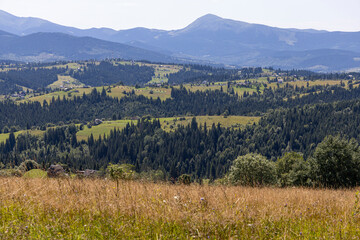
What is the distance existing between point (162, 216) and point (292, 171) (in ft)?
181

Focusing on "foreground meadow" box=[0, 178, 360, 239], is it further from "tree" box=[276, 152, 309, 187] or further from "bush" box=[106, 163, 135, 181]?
"tree" box=[276, 152, 309, 187]

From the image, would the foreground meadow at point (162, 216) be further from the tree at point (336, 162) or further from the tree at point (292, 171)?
the tree at point (336, 162)

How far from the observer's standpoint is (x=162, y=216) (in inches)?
337

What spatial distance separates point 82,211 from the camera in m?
9.34

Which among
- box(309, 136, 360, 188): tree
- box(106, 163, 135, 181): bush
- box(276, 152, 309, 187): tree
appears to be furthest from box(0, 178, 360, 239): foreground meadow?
box(309, 136, 360, 188): tree

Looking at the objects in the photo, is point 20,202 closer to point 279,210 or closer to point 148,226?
point 148,226

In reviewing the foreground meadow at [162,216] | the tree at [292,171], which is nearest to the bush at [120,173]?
the foreground meadow at [162,216]

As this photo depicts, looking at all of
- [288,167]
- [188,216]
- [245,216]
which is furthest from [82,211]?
[288,167]

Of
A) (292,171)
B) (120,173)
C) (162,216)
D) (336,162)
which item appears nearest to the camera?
(162,216)

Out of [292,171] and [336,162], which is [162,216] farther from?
[292,171]

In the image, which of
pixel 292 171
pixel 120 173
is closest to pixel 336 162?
pixel 292 171

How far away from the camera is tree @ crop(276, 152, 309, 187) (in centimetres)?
5184

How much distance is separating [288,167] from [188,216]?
82305 mm

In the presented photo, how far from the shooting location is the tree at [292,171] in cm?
5184
